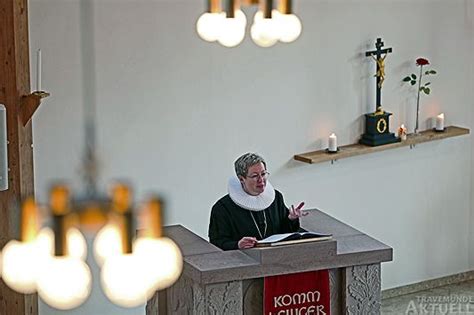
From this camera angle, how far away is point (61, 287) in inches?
124

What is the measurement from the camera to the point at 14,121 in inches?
245

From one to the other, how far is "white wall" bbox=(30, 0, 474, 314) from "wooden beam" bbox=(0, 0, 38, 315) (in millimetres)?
272

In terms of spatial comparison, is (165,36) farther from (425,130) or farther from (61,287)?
(61,287)

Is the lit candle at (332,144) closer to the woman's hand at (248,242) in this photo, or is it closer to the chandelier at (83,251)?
the woman's hand at (248,242)

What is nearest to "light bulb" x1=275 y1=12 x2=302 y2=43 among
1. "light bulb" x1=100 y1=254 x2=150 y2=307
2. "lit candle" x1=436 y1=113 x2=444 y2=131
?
"light bulb" x1=100 y1=254 x2=150 y2=307

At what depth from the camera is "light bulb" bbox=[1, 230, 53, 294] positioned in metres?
3.26

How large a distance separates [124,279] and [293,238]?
240cm

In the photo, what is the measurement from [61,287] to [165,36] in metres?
3.95

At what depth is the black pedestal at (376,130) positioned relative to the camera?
7.68 meters

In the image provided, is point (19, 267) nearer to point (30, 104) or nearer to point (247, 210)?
point (247, 210)

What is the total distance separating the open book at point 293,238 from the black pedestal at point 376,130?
2.23 metres

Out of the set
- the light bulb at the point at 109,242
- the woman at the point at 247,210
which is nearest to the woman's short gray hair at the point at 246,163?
the woman at the point at 247,210

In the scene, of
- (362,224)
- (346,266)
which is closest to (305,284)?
(346,266)

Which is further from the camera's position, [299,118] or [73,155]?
[299,118]
